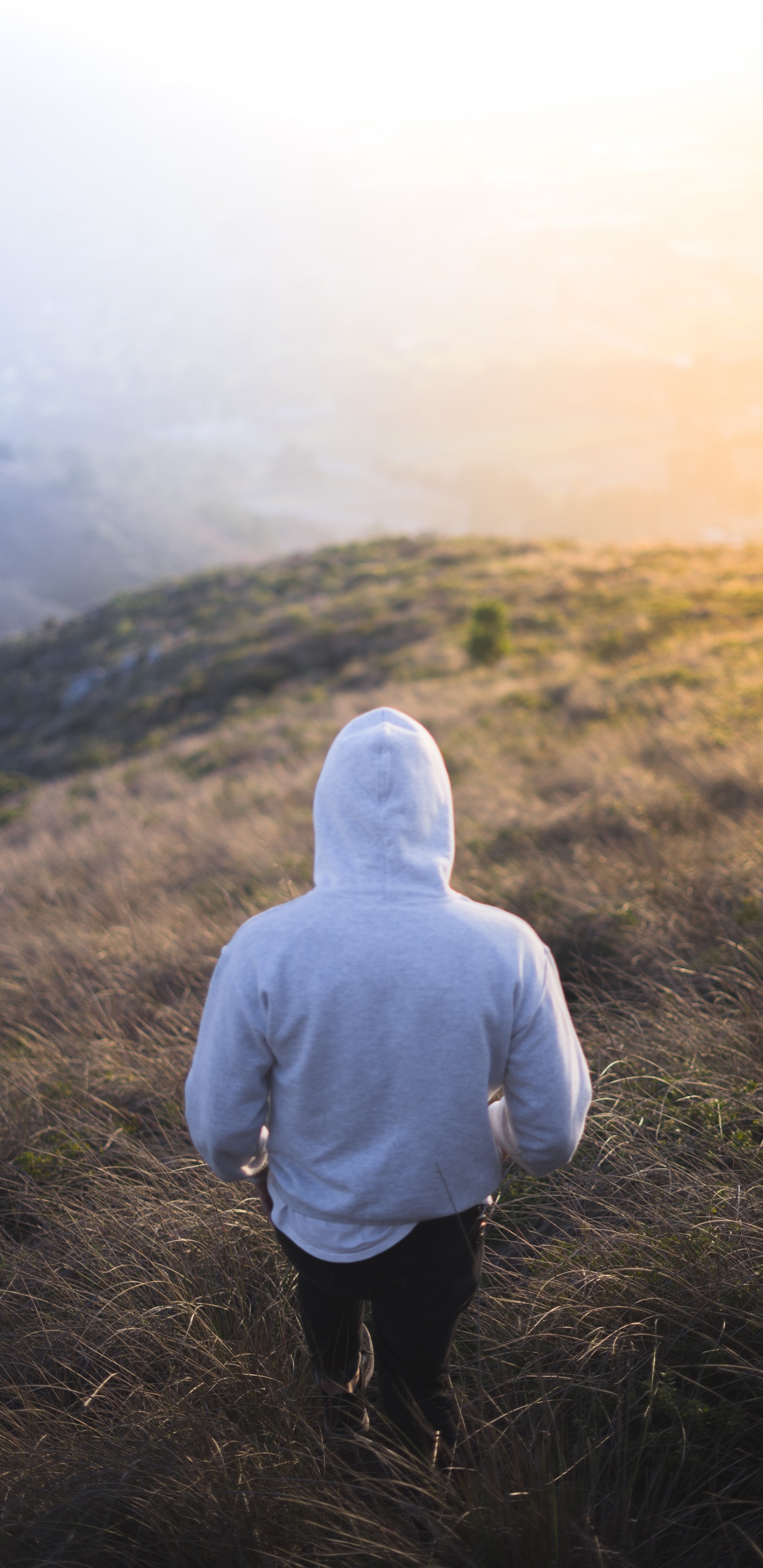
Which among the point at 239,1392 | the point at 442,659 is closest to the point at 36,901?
the point at 239,1392

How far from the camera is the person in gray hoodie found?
1.35 metres

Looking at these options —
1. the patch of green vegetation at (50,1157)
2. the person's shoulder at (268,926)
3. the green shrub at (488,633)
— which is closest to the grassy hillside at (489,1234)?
the patch of green vegetation at (50,1157)

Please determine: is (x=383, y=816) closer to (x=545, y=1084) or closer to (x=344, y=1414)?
(x=545, y=1084)

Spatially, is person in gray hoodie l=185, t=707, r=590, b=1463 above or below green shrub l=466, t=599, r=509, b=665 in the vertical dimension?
above

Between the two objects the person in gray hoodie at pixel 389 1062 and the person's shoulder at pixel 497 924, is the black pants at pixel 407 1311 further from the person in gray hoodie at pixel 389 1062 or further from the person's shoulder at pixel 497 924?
the person's shoulder at pixel 497 924

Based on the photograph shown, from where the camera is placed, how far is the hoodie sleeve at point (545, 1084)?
142 centimetres

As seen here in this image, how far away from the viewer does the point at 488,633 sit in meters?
14.5

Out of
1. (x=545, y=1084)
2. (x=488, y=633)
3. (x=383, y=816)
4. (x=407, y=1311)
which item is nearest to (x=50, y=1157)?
(x=407, y=1311)

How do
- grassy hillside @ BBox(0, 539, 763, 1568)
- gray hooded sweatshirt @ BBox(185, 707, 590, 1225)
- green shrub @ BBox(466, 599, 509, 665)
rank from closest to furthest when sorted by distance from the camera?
1. gray hooded sweatshirt @ BBox(185, 707, 590, 1225)
2. grassy hillside @ BBox(0, 539, 763, 1568)
3. green shrub @ BBox(466, 599, 509, 665)

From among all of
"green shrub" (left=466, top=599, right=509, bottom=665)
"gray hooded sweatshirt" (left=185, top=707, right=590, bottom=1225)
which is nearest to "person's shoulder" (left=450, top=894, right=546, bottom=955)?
"gray hooded sweatshirt" (left=185, top=707, right=590, bottom=1225)

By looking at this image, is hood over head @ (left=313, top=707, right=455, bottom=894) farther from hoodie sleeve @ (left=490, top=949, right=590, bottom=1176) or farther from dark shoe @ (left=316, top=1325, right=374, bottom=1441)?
dark shoe @ (left=316, top=1325, right=374, bottom=1441)

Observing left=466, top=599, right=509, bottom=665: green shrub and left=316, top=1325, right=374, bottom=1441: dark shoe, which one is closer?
left=316, top=1325, right=374, bottom=1441: dark shoe

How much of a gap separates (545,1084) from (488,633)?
13525mm

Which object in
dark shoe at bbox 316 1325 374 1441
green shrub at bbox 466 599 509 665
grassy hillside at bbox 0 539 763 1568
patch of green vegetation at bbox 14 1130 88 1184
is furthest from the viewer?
green shrub at bbox 466 599 509 665
